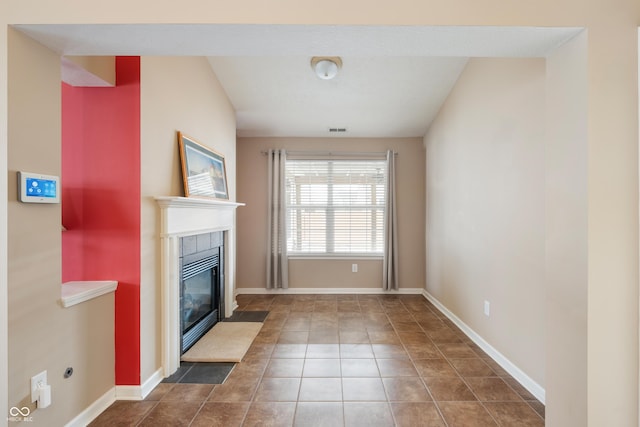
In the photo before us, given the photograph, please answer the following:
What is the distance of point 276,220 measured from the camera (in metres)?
4.76

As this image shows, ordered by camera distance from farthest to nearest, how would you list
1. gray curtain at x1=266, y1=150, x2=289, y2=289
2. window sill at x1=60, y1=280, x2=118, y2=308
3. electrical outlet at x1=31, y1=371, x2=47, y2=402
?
gray curtain at x1=266, y1=150, x2=289, y2=289, window sill at x1=60, y1=280, x2=118, y2=308, electrical outlet at x1=31, y1=371, x2=47, y2=402

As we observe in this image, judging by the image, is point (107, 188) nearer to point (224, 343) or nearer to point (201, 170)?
point (201, 170)

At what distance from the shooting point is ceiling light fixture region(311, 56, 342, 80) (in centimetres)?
318

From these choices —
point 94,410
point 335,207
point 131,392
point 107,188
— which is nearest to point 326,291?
point 335,207

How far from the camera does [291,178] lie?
4938 mm

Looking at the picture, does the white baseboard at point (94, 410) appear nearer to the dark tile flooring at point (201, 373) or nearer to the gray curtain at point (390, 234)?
the dark tile flooring at point (201, 373)

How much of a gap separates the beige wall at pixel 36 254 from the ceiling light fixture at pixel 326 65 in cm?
223

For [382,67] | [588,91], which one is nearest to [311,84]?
[382,67]

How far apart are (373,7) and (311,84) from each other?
2.52m

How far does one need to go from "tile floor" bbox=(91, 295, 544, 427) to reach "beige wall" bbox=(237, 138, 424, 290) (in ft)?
5.06

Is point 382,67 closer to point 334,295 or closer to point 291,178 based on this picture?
point 291,178

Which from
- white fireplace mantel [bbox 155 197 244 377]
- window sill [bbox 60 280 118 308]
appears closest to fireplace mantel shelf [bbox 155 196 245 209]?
white fireplace mantel [bbox 155 197 244 377]

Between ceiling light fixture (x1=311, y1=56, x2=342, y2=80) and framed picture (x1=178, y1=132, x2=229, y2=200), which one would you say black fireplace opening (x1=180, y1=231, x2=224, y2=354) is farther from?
ceiling light fixture (x1=311, y1=56, x2=342, y2=80)

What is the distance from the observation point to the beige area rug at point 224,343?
8.73ft
